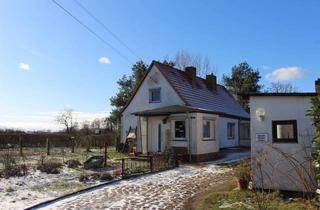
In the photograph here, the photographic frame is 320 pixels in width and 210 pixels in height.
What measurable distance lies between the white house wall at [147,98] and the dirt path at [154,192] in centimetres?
927

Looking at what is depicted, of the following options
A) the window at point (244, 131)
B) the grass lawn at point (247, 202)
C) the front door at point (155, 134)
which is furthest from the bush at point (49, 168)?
the window at point (244, 131)

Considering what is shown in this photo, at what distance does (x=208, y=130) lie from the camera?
2234 centimetres

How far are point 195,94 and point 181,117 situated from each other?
580cm

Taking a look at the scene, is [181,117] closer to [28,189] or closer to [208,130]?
[208,130]

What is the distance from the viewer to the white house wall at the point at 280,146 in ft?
33.6

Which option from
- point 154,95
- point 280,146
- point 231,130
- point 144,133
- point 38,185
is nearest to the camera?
point 280,146

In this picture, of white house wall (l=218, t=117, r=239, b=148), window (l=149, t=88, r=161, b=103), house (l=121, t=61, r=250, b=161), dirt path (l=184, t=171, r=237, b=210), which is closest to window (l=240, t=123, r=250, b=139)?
house (l=121, t=61, r=250, b=161)

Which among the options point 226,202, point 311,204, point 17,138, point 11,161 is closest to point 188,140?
point 11,161

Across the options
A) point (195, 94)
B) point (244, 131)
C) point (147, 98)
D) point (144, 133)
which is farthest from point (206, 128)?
point (244, 131)

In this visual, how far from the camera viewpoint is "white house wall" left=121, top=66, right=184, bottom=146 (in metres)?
24.5

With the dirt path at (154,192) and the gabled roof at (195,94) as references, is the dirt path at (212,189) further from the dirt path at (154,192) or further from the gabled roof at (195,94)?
the gabled roof at (195,94)

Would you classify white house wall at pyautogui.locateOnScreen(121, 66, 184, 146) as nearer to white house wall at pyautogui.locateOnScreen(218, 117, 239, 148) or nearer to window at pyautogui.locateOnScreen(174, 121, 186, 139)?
window at pyautogui.locateOnScreen(174, 121, 186, 139)

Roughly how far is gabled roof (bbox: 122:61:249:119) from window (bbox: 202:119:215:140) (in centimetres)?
75

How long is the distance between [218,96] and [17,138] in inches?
731
